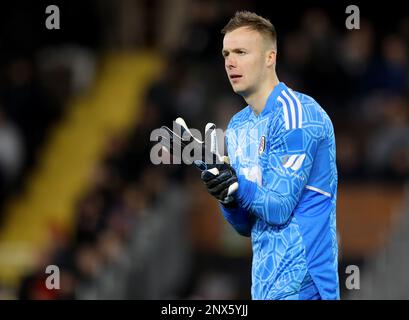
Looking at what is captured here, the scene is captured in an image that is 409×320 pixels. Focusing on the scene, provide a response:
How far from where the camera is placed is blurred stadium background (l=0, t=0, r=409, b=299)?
1257 cm

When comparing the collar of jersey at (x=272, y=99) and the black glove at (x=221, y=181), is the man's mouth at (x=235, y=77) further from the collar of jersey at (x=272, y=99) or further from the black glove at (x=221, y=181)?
the black glove at (x=221, y=181)

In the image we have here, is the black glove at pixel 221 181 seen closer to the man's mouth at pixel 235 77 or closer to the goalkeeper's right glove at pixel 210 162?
the goalkeeper's right glove at pixel 210 162

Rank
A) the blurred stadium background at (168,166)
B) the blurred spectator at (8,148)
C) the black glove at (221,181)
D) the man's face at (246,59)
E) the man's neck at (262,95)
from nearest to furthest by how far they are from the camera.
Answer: the black glove at (221,181) → the man's face at (246,59) → the man's neck at (262,95) → the blurred stadium background at (168,166) → the blurred spectator at (8,148)

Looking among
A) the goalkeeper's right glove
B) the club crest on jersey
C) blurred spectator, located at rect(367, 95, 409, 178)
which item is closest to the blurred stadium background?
blurred spectator, located at rect(367, 95, 409, 178)

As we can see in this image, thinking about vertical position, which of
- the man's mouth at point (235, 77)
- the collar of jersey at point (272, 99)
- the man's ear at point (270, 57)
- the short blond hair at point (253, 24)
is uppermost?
the short blond hair at point (253, 24)

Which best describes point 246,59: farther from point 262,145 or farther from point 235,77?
→ point 262,145

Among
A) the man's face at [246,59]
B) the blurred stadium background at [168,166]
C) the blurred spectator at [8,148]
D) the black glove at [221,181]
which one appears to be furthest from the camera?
the blurred spectator at [8,148]

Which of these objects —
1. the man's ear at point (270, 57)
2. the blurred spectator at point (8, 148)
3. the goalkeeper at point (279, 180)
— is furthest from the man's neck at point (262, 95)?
the blurred spectator at point (8, 148)

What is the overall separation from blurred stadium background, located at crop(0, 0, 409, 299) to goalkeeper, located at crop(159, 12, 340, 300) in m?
5.39

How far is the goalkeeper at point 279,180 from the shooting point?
6.08 metres

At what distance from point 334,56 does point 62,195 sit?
472 centimetres

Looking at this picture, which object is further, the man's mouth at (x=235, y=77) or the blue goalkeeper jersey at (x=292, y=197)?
the man's mouth at (x=235, y=77)

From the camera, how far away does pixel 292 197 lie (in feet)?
19.9

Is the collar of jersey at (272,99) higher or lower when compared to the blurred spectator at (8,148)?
lower
